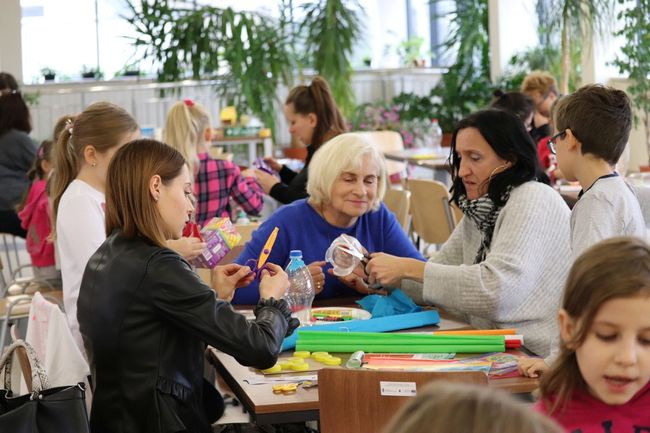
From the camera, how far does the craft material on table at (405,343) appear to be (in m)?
2.79

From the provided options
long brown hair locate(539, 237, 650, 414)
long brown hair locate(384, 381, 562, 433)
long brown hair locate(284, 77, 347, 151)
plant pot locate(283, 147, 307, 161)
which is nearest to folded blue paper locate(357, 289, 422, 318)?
long brown hair locate(539, 237, 650, 414)

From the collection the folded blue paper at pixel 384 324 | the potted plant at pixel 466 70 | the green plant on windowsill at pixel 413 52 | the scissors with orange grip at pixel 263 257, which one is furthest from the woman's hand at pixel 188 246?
the green plant on windowsill at pixel 413 52

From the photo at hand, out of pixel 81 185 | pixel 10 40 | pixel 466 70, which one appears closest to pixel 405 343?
pixel 81 185

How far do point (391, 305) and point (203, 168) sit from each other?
2.71 m

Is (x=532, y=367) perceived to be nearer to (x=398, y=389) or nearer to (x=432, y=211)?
(x=398, y=389)

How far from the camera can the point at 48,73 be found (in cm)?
1384

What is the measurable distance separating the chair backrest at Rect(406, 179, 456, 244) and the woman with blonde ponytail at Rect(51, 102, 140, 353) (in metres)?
2.90

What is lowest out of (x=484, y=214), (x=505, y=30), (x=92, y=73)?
(x=484, y=214)

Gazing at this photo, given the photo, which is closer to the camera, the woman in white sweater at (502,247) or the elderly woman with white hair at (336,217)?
the woman in white sweater at (502,247)

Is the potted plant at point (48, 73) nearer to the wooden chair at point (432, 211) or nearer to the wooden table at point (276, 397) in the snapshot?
the wooden chair at point (432, 211)

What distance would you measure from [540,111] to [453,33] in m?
5.20

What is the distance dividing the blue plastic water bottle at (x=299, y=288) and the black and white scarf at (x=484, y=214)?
54cm

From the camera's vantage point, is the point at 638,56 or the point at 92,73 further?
the point at 92,73

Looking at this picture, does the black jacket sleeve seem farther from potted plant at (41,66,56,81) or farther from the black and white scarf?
potted plant at (41,66,56,81)
